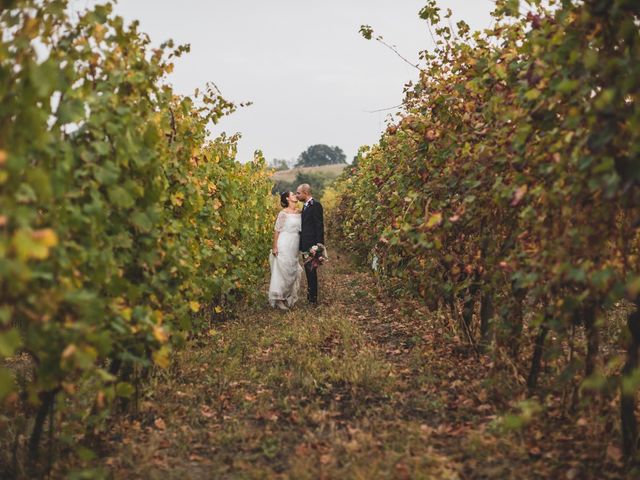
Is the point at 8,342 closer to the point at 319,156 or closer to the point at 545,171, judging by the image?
the point at 545,171

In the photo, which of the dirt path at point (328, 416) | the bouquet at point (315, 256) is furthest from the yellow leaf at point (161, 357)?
the bouquet at point (315, 256)

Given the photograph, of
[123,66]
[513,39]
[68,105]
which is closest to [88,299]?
[68,105]

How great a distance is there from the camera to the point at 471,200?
4398mm

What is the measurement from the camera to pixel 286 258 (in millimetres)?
10266

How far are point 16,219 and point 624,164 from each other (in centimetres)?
270

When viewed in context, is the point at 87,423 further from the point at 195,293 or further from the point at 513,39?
the point at 513,39

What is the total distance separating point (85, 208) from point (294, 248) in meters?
7.26

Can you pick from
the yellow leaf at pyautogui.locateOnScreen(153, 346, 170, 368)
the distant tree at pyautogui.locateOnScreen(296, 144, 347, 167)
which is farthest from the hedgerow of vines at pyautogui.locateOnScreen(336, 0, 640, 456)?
the distant tree at pyautogui.locateOnScreen(296, 144, 347, 167)

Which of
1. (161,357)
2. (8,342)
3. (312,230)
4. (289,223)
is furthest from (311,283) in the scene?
(8,342)

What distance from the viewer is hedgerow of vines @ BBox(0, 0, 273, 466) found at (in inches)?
100

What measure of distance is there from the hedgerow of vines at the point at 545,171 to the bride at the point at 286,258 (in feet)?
13.5

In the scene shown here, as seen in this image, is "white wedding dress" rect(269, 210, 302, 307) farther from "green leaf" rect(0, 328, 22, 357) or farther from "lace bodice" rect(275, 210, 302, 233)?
"green leaf" rect(0, 328, 22, 357)

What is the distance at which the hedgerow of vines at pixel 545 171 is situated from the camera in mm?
2977

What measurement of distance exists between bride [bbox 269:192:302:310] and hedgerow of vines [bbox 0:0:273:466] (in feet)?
16.0
